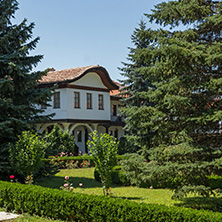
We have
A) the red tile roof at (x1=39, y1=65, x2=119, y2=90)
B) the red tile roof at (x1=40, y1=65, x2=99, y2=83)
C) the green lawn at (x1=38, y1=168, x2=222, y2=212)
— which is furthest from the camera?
the red tile roof at (x1=40, y1=65, x2=99, y2=83)

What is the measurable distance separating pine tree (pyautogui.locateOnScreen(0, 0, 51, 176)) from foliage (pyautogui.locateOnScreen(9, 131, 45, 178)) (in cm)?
104

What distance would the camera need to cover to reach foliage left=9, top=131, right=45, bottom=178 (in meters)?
13.1

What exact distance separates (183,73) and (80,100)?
19959 millimetres

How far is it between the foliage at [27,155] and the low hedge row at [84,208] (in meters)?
1.68

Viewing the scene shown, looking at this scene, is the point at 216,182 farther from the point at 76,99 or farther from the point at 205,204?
the point at 76,99

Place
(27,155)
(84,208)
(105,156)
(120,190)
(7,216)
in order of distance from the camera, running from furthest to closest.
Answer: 1. (120,190)
2. (27,155)
3. (105,156)
4. (7,216)
5. (84,208)

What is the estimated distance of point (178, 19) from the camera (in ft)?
34.8

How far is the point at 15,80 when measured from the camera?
15797mm

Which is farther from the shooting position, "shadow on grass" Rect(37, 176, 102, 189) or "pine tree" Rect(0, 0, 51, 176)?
"shadow on grass" Rect(37, 176, 102, 189)

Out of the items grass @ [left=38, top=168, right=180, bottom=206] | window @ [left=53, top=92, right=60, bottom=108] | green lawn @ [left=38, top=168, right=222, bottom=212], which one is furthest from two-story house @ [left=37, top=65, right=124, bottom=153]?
grass @ [left=38, top=168, right=180, bottom=206]

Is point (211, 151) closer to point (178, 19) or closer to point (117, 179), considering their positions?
point (178, 19)

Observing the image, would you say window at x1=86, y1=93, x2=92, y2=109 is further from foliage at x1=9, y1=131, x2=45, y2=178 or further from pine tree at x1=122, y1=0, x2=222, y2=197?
pine tree at x1=122, y1=0, x2=222, y2=197

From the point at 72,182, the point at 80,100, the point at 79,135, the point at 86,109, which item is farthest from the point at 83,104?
the point at 72,182

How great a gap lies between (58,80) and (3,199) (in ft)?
59.6
